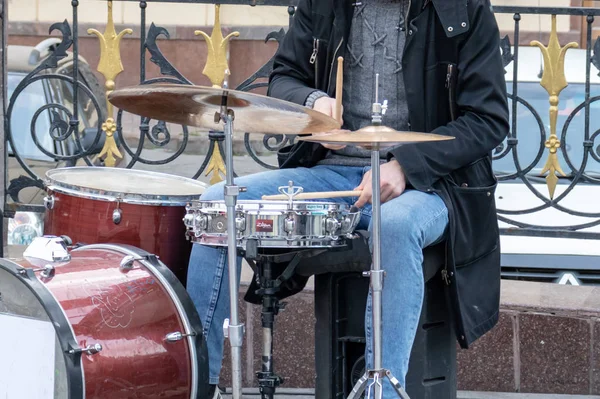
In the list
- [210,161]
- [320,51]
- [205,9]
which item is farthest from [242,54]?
[320,51]

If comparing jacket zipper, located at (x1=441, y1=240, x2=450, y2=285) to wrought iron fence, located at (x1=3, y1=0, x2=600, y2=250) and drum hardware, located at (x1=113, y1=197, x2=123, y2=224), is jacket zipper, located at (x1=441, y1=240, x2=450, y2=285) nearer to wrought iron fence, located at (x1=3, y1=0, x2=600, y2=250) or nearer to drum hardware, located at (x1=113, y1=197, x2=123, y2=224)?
drum hardware, located at (x1=113, y1=197, x2=123, y2=224)

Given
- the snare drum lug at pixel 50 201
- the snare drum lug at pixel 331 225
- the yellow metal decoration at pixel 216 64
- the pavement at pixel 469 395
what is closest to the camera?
the snare drum lug at pixel 331 225

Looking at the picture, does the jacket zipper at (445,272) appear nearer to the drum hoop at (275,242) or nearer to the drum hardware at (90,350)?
the drum hoop at (275,242)

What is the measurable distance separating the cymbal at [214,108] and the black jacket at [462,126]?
1.34 ft

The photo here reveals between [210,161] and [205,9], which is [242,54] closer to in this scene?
[205,9]

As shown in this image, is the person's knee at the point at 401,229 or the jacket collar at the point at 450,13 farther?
the jacket collar at the point at 450,13

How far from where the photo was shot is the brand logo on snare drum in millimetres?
2967

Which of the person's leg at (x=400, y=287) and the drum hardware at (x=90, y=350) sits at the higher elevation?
the person's leg at (x=400, y=287)

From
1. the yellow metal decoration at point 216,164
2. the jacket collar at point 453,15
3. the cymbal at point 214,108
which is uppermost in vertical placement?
the jacket collar at point 453,15

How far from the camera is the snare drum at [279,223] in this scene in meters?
2.96

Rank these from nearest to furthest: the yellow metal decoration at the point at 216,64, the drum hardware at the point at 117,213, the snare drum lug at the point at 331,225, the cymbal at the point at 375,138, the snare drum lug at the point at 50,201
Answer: the cymbal at the point at 375,138
the snare drum lug at the point at 331,225
the drum hardware at the point at 117,213
the snare drum lug at the point at 50,201
the yellow metal decoration at the point at 216,64

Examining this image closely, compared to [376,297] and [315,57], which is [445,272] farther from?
[315,57]

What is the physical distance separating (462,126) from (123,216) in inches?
45.3

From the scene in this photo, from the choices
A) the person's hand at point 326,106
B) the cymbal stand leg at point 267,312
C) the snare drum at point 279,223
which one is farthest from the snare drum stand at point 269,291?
the person's hand at point 326,106
